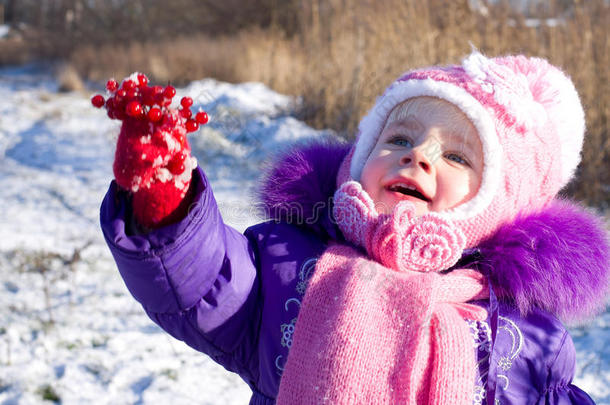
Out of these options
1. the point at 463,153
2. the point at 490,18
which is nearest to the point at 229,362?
the point at 463,153

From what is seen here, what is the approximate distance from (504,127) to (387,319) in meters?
0.54

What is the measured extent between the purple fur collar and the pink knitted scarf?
7 centimetres

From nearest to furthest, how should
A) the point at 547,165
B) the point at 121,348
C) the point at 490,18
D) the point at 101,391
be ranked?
the point at 547,165 → the point at 101,391 → the point at 121,348 → the point at 490,18

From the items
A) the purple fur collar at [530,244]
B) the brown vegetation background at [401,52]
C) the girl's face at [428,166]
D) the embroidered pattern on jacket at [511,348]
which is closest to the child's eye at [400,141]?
the girl's face at [428,166]

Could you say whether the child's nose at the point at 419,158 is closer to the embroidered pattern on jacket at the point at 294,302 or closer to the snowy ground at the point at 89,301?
the embroidered pattern on jacket at the point at 294,302

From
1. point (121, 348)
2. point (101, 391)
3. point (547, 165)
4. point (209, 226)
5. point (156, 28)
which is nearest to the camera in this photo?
point (209, 226)

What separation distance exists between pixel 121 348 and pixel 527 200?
157 cm

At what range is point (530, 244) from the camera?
133 cm

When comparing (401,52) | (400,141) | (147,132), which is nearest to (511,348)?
(400,141)

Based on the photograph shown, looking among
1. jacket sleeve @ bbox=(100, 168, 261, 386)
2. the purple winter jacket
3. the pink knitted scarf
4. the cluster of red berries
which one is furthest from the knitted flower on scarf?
the cluster of red berries

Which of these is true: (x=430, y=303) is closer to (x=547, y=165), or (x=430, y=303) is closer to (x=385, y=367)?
(x=385, y=367)

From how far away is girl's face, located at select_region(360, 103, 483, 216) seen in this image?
1310 mm

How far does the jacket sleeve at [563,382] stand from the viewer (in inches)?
50.1

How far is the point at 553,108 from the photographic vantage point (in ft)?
4.84
